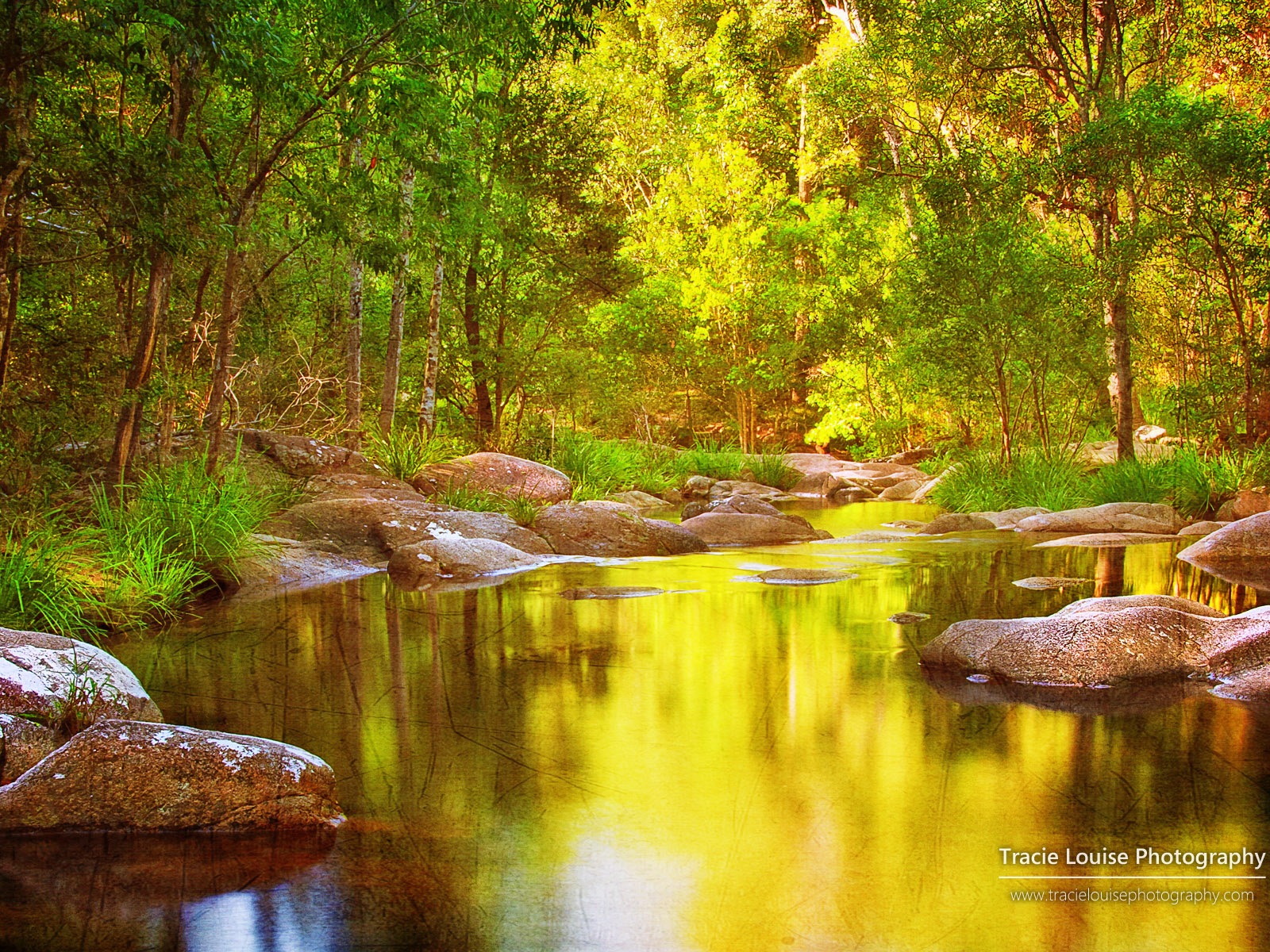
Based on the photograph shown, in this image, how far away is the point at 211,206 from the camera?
7.36 metres

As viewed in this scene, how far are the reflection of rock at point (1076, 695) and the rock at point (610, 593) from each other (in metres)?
3.41

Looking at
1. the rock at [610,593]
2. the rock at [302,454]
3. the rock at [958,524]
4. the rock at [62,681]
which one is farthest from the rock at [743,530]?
the rock at [62,681]

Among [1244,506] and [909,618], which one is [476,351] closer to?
[909,618]

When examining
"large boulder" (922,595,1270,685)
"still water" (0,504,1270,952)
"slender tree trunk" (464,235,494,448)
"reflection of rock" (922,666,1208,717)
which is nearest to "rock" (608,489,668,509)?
"slender tree trunk" (464,235,494,448)


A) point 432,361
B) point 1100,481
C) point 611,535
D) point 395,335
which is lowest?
point 611,535

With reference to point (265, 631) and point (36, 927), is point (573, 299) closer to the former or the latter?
point (265, 631)

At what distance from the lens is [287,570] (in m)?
9.03

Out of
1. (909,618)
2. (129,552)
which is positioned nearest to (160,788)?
(129,552)

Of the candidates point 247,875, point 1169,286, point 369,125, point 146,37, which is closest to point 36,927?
point 247,875

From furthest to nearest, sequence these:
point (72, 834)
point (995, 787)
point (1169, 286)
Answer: point (1169, 286), point (995, 787), point (72, 834)

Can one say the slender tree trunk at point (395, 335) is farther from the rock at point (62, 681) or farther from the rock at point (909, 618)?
the rock at point (62, 681)

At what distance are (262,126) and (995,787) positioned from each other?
30.0 feet

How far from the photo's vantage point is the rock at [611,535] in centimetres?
1113

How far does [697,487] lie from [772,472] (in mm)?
2686
